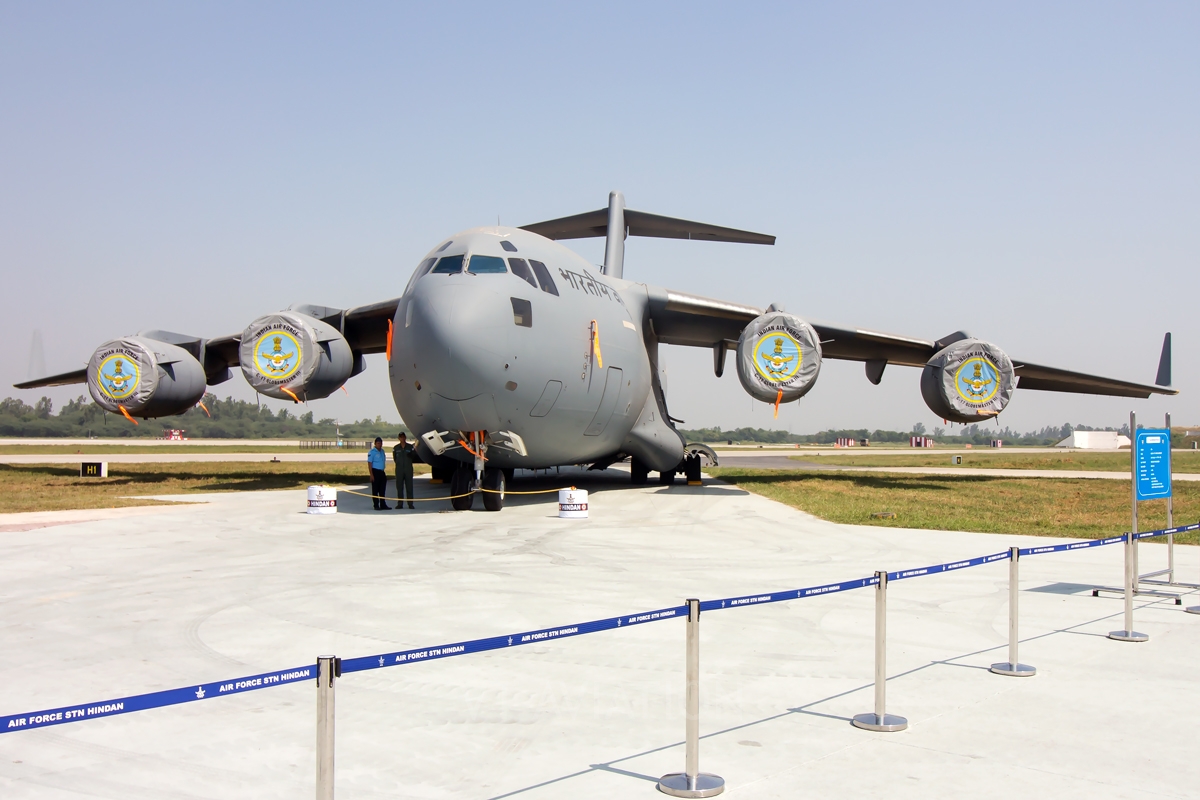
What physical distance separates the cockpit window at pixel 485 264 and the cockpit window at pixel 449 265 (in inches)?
8.3

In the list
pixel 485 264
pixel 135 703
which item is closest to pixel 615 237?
pixel 485 264

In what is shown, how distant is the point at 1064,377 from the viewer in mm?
23875

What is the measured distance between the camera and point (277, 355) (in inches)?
773

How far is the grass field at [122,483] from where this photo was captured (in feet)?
61.9

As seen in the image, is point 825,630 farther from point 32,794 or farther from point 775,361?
point 775,361

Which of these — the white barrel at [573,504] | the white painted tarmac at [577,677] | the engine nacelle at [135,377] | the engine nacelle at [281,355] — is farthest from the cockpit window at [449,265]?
the engine nacelle at [135,377]

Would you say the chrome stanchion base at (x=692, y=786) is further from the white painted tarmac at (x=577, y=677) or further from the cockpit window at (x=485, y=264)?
the cockpit window at (x=485, y=264)

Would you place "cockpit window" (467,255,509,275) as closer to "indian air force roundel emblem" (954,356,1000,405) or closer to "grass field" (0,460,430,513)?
"grass field" (0,460,430,513)

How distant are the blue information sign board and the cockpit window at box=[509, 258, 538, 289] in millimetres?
9999

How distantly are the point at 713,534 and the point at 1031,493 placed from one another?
39.5ft

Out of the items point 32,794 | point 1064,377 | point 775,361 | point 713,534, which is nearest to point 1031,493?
point 1064,377

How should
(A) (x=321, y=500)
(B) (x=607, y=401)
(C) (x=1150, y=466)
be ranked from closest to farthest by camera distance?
(C) (x=1150, y=466) → (A) (x=321, y=500) → (B) (x=607, y=401)

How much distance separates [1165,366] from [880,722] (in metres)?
25.6

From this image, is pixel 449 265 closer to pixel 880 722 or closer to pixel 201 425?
pixel 880 722
